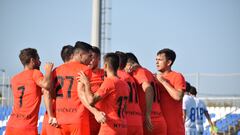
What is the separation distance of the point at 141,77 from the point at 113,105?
57.1 inches

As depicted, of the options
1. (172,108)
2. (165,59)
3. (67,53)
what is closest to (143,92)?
(172,108)

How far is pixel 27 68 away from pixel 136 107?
2004mm

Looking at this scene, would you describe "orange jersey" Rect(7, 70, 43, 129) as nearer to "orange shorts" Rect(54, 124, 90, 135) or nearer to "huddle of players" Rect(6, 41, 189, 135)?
"huddle of players" Rect(6, 41, 189, 135)

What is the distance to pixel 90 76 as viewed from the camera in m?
9.05

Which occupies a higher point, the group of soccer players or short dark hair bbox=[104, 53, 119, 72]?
short dark hair bbox=[104, 53, 119, 72]

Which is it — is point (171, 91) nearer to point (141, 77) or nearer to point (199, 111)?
point (141, 77)

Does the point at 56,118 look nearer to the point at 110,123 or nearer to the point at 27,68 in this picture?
the point at 110,123

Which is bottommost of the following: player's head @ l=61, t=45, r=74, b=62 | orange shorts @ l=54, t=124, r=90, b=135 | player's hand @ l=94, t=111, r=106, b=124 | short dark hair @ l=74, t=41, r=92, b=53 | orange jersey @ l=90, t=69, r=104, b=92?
orange shorts @ l=54, t=124, r=90, b=135

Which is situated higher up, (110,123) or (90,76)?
(90,76)

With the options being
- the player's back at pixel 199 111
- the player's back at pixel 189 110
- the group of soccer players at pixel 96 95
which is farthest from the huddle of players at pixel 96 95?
the player's back at pixel 199 111

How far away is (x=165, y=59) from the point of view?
10281 millimetres

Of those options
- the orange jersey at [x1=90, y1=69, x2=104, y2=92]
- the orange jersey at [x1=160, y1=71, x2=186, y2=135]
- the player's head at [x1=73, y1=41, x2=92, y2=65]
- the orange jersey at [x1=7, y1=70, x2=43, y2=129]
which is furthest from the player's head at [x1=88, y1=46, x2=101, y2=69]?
the orange jersey at [x1=160, y1=71, x2=186, y2=135]

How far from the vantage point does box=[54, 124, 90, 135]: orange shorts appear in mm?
8773

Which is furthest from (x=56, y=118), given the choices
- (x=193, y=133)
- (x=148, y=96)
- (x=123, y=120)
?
(x=193, y=133)
